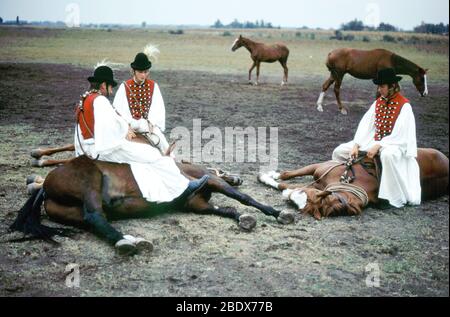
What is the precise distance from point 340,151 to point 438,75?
19.0m

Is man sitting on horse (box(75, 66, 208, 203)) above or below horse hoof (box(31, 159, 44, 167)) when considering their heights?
above

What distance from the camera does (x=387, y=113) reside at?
6180mm

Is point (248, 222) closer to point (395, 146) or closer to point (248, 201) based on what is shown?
point (248, 201)

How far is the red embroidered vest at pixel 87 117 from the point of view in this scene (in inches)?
201

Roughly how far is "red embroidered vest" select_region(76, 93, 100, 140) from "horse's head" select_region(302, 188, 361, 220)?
2.63 m

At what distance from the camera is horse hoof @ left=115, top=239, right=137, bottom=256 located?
14.4ft

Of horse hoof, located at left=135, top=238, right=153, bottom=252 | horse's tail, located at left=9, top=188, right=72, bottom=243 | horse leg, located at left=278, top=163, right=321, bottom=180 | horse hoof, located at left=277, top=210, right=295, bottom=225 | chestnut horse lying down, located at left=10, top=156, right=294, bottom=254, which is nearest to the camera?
horse hoof, located at left=135, top=238, right=153, bottom=252

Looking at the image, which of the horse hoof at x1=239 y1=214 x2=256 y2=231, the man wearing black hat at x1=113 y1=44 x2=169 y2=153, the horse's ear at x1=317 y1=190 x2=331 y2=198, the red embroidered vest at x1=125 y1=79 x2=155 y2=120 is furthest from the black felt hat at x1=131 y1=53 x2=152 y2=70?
the horse's ear at x1=317 y1=190 x2=331 y2=198

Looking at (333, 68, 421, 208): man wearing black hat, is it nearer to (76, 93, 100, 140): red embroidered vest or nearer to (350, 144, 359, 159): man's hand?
(350, 144, 359, 159): man's hand

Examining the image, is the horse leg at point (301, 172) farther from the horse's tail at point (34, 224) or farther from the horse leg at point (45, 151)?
the horse leg at point (45, 151)

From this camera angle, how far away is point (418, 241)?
5043mm

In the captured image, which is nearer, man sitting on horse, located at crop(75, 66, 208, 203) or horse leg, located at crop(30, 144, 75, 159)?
man sitting on horse, located at crop(75, 66, 208, 203)

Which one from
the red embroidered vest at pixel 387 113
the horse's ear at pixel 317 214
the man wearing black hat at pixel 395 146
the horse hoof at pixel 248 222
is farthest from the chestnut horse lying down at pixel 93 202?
the red embroidered vest at pixel 387 113

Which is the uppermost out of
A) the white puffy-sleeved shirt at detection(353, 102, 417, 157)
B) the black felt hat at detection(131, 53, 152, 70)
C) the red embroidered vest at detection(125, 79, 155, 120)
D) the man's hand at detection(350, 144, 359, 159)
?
the black felt hat at detection(131, 53, 152, 70)
